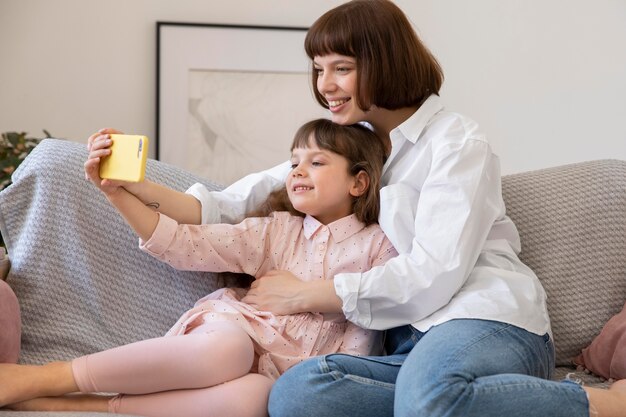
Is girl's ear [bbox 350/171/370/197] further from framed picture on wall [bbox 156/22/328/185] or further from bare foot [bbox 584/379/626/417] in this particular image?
framed picture on wall [bbox 156/22/328/185]

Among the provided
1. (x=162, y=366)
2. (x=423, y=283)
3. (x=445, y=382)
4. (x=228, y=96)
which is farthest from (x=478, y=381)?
(x=228, y=96)

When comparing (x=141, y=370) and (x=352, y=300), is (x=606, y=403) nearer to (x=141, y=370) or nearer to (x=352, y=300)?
(x=352, y=300)

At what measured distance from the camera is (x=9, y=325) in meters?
1.58

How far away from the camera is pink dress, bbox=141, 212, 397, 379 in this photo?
1.66m

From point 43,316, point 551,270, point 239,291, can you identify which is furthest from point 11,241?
point 551,270

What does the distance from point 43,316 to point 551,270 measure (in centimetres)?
105

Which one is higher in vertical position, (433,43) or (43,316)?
(433,43)

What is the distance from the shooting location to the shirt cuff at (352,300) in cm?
162

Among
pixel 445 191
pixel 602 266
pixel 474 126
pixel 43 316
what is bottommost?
pixel 43 316

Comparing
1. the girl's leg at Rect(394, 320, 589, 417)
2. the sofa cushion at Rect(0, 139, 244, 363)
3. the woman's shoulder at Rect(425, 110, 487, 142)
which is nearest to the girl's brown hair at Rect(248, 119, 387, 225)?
the woman's shoulder at Rect(425, 110, 487, 142)

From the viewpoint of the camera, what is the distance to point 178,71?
9.91ft

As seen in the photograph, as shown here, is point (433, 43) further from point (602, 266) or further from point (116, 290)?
point (116, 290)

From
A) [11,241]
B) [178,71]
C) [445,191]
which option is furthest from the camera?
[178,71]

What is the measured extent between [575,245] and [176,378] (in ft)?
2.97
